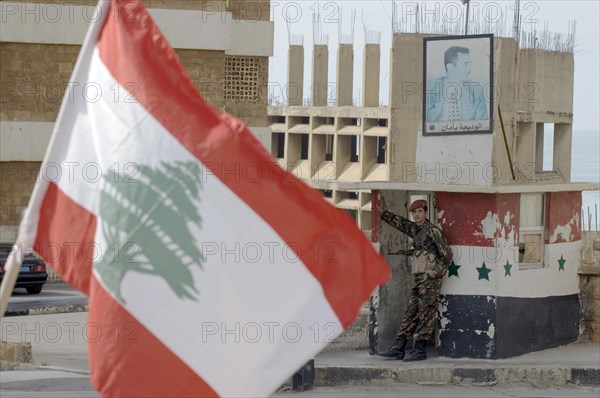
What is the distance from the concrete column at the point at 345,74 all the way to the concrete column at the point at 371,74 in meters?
0.63

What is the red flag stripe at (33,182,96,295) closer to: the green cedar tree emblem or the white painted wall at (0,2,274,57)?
the green cedar tree emblem

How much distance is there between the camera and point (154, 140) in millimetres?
6422

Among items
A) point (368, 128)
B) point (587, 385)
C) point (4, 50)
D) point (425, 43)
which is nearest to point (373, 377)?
point (587, 385)

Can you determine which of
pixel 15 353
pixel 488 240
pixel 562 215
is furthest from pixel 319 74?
pixel 488 240

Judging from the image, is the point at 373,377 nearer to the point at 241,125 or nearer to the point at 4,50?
the point at 241,125

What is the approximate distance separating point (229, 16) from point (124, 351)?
25.0 metres

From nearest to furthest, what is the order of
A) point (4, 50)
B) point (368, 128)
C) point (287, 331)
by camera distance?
1. point (287, 331)
2. point (4, 50)
3. point (368, 128)

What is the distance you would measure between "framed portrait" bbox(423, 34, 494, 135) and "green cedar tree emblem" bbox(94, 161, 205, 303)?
7720 mm

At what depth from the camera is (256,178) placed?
6.40 m

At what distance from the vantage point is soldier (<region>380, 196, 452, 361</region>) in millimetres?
13648

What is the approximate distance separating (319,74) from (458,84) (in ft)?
150

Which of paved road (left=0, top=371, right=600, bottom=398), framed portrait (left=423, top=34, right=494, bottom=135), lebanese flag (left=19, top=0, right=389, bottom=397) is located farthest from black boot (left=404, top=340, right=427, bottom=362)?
lebanese flag (left=19, top=0, right=389, bottom=397)

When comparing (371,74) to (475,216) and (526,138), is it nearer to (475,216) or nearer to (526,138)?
(526,138)

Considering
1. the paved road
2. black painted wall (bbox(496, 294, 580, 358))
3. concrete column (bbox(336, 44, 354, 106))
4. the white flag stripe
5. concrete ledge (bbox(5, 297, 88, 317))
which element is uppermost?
concrete column (bbox(336, 44, 354, 106))
